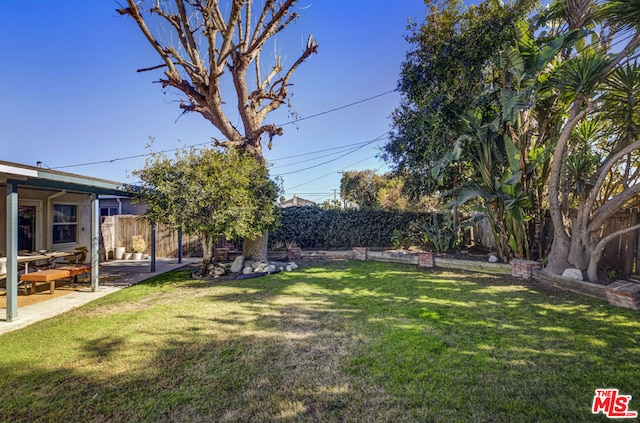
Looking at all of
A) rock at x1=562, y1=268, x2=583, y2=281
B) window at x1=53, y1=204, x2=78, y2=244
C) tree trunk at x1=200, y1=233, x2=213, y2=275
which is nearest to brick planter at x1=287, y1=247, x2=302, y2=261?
tree trunk at x1=200, y1=233, x2=213, y2=275

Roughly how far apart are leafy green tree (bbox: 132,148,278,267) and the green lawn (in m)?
2.10

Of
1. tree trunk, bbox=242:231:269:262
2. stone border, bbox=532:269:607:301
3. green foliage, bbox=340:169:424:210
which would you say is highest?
green foliage, bbox=340:169:424:210

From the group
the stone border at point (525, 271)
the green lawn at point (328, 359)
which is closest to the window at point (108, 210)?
the green lawn at point (328, 359)

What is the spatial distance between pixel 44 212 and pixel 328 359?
38.8ft

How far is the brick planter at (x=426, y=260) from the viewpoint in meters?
8.44

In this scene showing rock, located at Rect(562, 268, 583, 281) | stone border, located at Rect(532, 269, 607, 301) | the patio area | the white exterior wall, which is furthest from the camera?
the white exterior wall

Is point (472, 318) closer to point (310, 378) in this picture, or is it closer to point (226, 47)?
point (310, 378)

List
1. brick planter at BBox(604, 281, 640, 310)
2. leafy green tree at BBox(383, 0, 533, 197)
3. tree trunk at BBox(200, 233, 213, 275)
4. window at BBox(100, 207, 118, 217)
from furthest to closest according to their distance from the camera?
window at BBox(100, 207, 118, 217) → tree trunk at BBox(200, 233, 213, 275) → leafy green tree at BBox(383, 0, 533, 197) → brick planter at BBox(604, 281, 640, 310)

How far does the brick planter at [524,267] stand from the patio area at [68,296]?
965cm

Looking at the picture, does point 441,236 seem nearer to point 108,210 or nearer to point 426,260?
point 426,260

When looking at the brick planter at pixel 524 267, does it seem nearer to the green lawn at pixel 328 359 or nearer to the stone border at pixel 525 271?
the stone border at pixel 525 271

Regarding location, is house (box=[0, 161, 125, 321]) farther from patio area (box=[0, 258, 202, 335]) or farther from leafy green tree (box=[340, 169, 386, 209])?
leafy green tree (box=[340, 169, 386, 209])

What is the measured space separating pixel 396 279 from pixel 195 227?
5.19 metres

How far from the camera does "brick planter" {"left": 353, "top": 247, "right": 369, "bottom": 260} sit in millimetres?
10078
